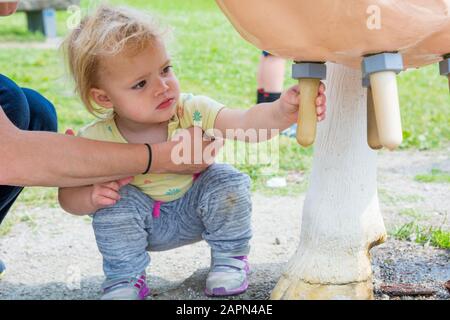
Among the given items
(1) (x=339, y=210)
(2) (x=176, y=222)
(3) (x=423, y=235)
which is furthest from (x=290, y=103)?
(3) (x=423, y=235)

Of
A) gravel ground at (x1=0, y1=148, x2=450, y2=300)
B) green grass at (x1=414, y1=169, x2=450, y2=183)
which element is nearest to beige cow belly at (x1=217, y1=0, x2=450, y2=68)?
gravel ground at (x1=0, y1=148, x2=450, y2=300)

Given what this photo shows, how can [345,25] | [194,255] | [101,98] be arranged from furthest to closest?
[194,255] < [101,98] < [345,25]

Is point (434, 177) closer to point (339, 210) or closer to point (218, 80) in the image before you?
point (339, 210)

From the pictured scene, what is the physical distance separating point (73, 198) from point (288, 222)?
2.85ft

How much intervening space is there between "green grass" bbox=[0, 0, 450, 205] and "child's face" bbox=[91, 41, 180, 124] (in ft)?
0.35

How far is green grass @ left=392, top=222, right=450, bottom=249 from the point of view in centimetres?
215

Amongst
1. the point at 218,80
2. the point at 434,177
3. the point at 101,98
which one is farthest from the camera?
the point at 218,80

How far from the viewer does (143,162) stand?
1.68 meters

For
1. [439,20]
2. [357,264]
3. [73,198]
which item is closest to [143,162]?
[73,198]

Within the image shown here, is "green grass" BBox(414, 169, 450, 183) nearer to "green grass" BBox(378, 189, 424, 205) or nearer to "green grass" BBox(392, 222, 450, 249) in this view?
"green grass" BBox(378, 189, 424, 205)

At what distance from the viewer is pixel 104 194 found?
5.70ft

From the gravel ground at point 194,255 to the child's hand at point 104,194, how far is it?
0.90 feet

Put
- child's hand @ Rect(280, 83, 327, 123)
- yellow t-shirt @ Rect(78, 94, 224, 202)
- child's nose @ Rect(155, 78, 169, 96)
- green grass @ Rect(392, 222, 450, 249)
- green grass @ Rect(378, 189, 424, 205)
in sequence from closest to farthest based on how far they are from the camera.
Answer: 1. child's hand @ Rect(280, 83, 327, 123)
2. child's nose @ Rect(155, 78, 169, 96)
3. yellow t-shirt @ Rect(78, 94, 224, 202)
4. green grass @ Rect(392, 222, 450, 249)
5. green grass @ Rect(378, 189, 424, 205)

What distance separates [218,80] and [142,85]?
3.60 metres
